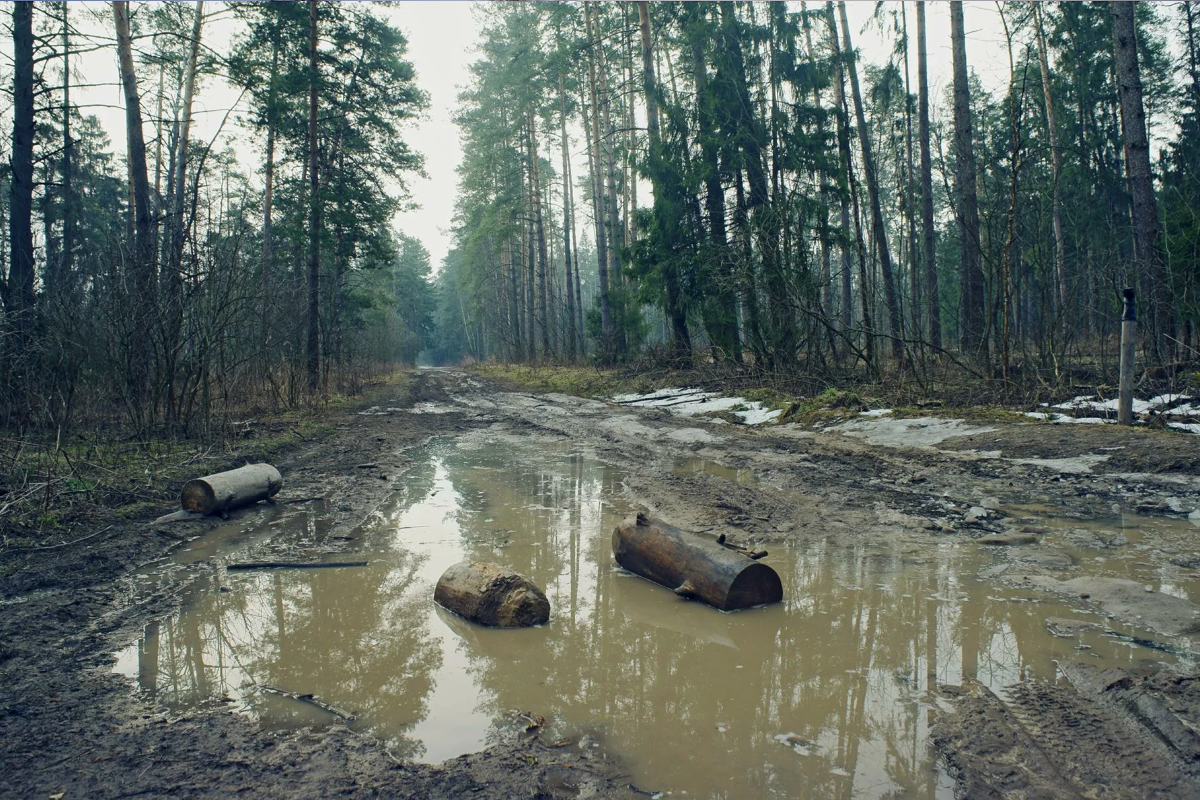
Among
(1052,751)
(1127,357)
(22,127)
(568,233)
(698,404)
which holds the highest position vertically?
(568,233)

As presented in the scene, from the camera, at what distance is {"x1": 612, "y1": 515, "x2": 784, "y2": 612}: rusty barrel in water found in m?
3.65

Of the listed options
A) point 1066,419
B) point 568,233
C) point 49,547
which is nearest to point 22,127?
point 49,547

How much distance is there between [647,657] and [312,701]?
1.42 metres

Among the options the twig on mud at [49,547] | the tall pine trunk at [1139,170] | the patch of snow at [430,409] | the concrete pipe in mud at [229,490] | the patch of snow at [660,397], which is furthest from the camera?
the patch of snow at [430,409]

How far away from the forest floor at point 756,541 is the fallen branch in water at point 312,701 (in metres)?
0.10

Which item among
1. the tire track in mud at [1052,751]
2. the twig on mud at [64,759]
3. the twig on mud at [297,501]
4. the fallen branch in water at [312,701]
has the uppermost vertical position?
the twig on mud at [297,501]

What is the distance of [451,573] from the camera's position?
383 centimetres

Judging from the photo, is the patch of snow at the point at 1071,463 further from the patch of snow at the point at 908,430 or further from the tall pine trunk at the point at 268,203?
the tall pine trunk at the point at 268,203

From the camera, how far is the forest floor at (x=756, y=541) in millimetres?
2162

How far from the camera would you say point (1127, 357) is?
7160 mm

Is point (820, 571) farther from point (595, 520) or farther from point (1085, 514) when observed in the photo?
point (1085, 514)

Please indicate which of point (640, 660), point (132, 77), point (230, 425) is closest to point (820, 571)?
point (640, 660)

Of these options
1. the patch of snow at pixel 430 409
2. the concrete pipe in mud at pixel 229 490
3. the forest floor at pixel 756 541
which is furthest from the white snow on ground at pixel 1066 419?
the patch of snow at pixel 430 409

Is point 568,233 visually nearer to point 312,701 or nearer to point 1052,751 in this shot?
point 312,701
